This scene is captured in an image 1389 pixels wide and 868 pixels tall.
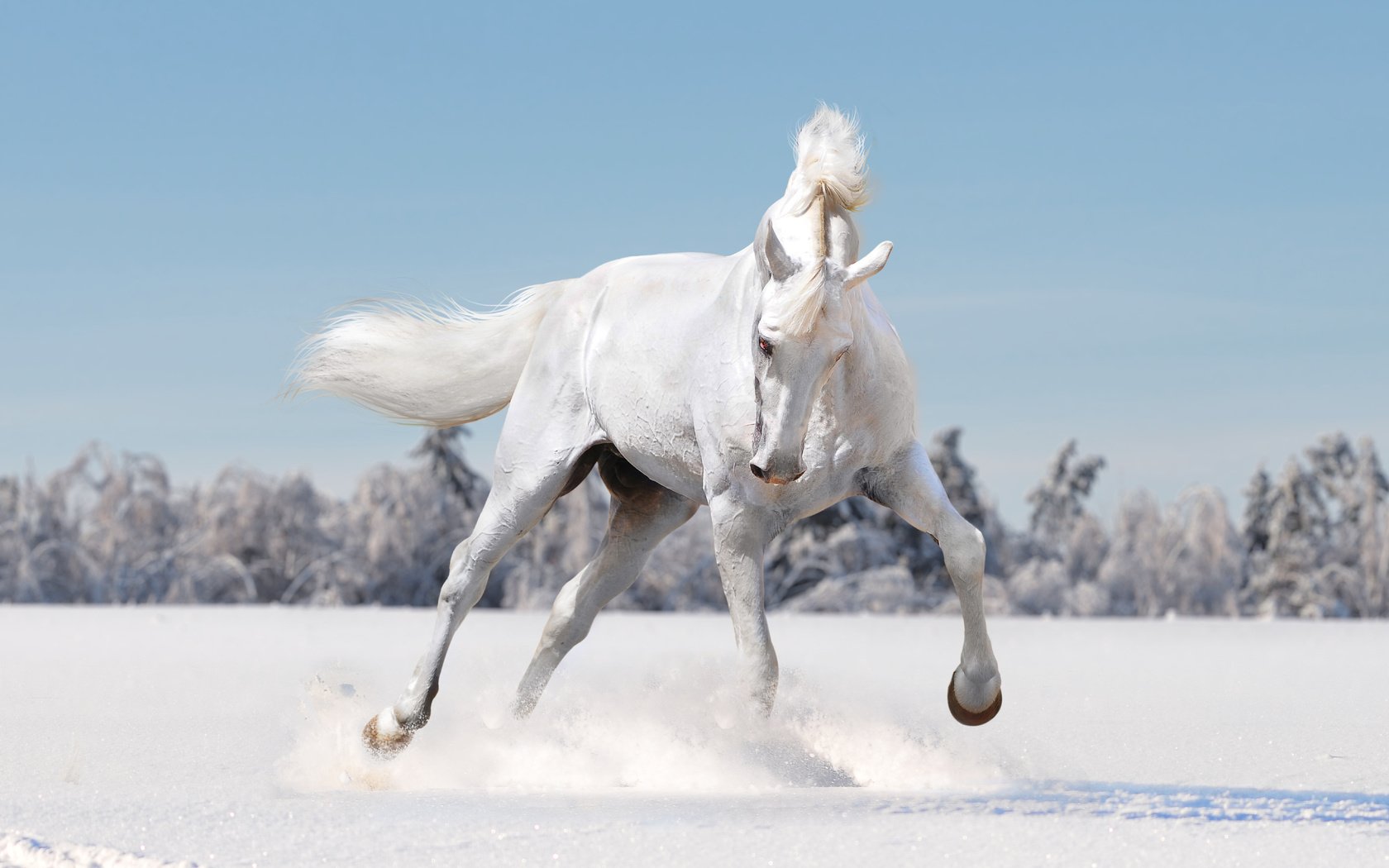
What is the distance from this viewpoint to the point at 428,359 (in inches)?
243

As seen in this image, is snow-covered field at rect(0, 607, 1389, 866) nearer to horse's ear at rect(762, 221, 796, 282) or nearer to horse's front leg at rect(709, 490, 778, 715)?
horse's front leg at rect(709, 490, 778, 715)

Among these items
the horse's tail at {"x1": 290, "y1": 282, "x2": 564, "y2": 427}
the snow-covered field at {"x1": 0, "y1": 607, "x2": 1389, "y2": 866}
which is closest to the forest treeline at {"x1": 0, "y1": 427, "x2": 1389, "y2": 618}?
the snow-covered field at {"x1": 0, "y1": 607, "x2": 1389, "y2": 866}

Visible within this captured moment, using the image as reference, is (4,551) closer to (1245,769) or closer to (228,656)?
(228,656)

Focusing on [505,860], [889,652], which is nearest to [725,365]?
[505,860]

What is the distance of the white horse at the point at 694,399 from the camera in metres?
4.16

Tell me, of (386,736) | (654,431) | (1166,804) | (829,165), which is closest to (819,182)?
(829,165)

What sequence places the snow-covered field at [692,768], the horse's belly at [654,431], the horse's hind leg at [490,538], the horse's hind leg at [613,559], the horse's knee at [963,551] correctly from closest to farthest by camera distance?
the snow-covered field at [692,768] → the horse's knee at [963,551] → the horse's belly at [654,431] → the horse's hind leg at [490,538] → the horse's hind leg at [613,559]

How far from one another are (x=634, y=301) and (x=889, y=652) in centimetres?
657

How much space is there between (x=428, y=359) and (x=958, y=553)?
104 inches

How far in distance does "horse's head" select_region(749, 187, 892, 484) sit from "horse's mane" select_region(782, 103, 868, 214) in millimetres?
286

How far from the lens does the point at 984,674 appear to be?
14.8 ft

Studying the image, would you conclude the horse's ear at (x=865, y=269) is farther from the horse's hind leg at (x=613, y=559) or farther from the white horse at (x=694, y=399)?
the horse's hind leg at (x=613, y=559)

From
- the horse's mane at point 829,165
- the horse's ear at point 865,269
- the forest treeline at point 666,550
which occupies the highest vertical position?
the horse's mane at point 829,165

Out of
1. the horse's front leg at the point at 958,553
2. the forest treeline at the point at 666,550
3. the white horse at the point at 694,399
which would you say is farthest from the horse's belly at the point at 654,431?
the forest treeline at the point at 666,550
